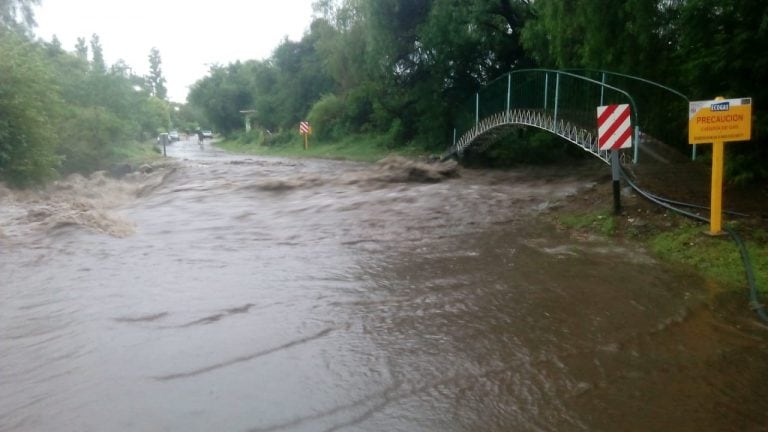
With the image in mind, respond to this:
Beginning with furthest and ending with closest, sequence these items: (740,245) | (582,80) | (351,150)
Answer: (351,150) → (582,80) → (740,245)

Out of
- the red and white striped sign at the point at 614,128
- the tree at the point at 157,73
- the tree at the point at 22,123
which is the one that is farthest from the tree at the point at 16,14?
the tree at the point at 157,73

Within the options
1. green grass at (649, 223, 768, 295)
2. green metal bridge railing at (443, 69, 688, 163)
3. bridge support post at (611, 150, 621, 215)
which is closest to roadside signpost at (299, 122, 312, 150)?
green metal bridge railing at (443, 69, 688, 163)

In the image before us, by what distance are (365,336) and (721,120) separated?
577cm

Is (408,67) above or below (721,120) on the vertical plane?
above

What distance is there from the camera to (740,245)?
7.31 meters

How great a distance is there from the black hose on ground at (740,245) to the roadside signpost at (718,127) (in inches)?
16.3

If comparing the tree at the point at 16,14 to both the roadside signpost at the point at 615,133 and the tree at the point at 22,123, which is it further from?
the roadside signpost at the point at 615,133

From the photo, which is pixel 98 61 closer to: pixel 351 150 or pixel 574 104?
pixel 351 150

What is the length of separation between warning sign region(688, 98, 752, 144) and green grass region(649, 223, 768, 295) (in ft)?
4.41

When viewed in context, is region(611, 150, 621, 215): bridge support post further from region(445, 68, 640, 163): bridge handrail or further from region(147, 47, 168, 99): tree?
region(147, 47, 168, 99): tree

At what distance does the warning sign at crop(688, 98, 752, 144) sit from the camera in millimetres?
7582

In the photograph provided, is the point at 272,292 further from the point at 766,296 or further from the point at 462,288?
the point at 766,296

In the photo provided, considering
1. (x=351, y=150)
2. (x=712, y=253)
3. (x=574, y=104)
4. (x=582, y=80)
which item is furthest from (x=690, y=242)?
(x=351, y=150)

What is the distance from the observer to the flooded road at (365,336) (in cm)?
401
